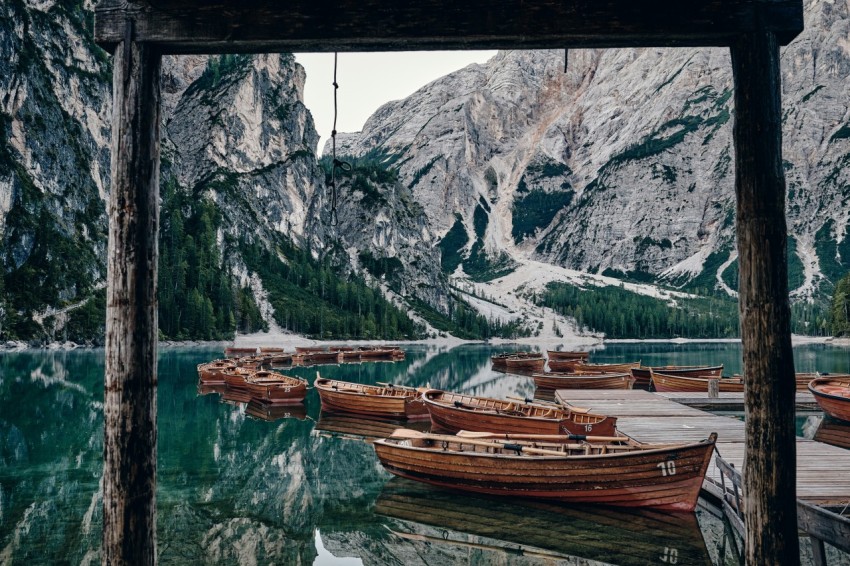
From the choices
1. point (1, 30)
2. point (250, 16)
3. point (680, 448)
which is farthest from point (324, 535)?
point (1, 30)

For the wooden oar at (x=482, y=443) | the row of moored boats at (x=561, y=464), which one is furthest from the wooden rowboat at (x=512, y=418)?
the wooden oar at (x=482, y=443)

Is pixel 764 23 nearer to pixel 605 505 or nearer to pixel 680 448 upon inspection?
pixel 680 448

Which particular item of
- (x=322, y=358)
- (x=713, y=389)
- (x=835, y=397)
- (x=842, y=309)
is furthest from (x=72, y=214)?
(x=842, y=309)

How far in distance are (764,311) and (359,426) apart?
99.5 feet

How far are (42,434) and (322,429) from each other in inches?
570

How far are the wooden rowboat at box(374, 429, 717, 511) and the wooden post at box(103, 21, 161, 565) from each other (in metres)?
13.5

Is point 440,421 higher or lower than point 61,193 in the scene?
lower

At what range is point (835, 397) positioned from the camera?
30.2 m

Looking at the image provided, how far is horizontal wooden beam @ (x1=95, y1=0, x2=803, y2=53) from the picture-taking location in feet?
19.9

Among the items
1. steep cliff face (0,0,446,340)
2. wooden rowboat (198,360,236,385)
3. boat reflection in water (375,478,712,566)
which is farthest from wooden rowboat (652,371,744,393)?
steep cliff face (0,0,446,340)

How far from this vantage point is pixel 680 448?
16328mm

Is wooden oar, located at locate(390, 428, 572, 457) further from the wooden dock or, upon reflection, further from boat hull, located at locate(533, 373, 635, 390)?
boat hull, located at locate(533, 373, 635, 390)

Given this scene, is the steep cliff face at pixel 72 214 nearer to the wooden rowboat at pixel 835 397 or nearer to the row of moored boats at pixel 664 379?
the row of moored boats at pixel 664 379

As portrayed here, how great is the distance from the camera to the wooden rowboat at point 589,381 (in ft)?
162
